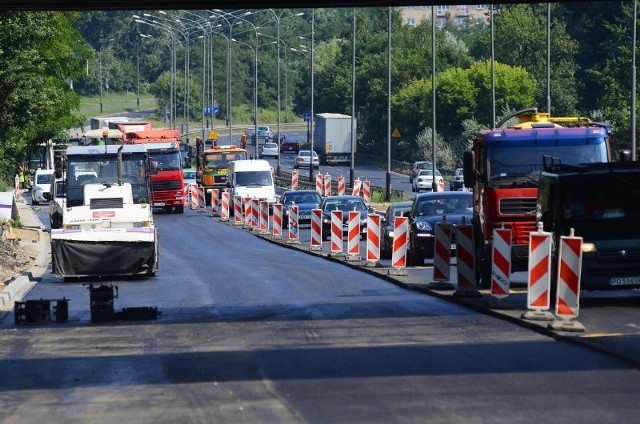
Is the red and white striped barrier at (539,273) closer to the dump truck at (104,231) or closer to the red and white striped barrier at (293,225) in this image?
the dump truck at (104,231)

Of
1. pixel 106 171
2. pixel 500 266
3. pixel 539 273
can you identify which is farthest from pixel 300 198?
pixel 539 273

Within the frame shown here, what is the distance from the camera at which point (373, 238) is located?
91.6 ft

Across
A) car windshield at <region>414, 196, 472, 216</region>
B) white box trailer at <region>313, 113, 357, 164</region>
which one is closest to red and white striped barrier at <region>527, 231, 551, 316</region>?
car windshield at <region>414, 196, 472, 216</region>

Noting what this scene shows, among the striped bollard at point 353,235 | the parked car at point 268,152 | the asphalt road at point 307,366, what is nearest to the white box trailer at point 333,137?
the parked car at point 268,152

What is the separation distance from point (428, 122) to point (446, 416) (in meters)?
86.5

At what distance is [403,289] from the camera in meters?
23.0

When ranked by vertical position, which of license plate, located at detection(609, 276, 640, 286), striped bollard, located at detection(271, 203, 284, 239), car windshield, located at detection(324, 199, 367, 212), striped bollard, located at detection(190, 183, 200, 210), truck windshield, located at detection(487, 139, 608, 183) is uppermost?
truck windshield, located at detection(487, 139, 608, 183)

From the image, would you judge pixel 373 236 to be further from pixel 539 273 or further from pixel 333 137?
pixel 333 137

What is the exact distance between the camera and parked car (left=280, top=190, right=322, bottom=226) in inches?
1860

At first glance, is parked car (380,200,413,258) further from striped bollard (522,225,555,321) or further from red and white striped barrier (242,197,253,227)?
striped bollard (522,225,555,321)

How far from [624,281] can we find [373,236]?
9950 mm

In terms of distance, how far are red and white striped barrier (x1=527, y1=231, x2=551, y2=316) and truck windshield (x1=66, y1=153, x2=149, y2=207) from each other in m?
14.8

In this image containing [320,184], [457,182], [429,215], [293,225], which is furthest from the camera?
[457,182]

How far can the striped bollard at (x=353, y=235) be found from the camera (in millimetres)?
30467
